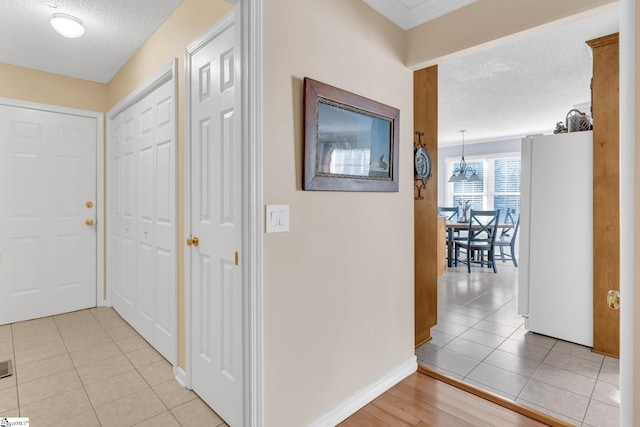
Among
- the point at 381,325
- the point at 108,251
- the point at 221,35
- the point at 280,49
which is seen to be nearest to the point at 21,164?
the point at 108,251

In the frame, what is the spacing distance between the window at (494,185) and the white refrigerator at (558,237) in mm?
4623

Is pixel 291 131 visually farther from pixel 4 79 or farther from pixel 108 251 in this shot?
pixel 4 79

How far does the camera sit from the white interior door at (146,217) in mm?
2406

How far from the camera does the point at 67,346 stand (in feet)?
9.13

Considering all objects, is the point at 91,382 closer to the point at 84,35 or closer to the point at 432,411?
the point at 432,411

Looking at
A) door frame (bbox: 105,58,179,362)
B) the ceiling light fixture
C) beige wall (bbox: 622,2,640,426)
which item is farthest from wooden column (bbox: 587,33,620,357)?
the ceiling light fixture

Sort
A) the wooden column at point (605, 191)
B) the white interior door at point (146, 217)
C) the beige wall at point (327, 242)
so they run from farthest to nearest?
the wooden column at point (605, 191)
the white interior door at point (146, 217)
the beige wall at point (327, 242)

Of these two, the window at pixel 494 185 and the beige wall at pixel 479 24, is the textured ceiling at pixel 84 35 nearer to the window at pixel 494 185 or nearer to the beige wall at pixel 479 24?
the beige wall at pixel 479 24

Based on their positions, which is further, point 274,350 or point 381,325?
point 381,325

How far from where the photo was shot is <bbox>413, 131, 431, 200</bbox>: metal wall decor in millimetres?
2719

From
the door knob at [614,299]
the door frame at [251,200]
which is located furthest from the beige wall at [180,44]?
the door knob at [614,299]

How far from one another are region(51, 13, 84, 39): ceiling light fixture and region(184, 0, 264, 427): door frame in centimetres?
154

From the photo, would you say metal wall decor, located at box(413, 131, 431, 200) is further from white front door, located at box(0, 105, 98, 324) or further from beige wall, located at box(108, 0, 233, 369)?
white front door, located at box(0, 105, 98, 324)

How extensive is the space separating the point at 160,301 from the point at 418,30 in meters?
2.69
